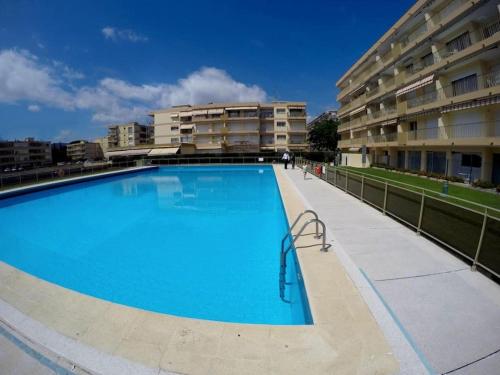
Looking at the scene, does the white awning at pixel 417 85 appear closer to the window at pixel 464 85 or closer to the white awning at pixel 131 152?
the window at pixel 464 85

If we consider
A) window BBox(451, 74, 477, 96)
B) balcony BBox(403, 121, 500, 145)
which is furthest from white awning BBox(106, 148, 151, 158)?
window BBox(451, 74, 477, 96)

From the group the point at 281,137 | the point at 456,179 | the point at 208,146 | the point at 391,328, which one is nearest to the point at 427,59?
the point at 456,179

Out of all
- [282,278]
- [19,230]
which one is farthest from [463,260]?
[19,230]

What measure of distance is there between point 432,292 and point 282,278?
3022mm

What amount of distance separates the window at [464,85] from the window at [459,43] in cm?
233

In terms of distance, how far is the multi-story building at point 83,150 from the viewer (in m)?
127

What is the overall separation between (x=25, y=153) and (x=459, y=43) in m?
134

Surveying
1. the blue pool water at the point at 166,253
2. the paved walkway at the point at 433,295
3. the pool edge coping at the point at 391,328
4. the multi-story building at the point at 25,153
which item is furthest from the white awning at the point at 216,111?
the multi-story building at the point at 25,153

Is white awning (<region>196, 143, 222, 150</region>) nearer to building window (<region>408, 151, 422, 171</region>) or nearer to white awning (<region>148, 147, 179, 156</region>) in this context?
white awning (<region>148, 147, 179, 156</region>)

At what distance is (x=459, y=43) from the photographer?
21453 millimetres

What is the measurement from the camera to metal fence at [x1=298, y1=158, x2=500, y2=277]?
5172 millimetres

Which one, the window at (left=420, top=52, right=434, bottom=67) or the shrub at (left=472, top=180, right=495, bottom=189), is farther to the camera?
the window at (left=420, top=52, right=434, bottom=67)

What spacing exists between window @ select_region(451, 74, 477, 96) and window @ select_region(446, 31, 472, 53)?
7.65 feet

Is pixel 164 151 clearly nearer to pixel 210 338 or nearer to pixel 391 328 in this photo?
pixel 210 338
